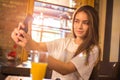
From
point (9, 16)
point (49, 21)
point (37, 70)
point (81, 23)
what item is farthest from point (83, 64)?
point (49, 21)

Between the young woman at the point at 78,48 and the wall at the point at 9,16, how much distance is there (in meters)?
2.75

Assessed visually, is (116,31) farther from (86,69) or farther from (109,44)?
(86,69)

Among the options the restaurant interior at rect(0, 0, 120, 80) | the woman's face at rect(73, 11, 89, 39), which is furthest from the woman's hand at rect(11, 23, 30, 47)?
the restaurant interior at rect(0, 0, 120, 80)

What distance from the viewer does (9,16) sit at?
166 inches

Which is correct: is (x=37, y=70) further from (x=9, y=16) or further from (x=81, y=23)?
(x=9, y=16)

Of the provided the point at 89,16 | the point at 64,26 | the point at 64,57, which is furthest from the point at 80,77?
the point at 64,26

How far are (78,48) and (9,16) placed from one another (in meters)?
3.01

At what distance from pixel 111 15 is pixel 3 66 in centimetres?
275

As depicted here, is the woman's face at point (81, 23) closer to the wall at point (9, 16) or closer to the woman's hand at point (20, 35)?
the woman's hand at point (20, 35)

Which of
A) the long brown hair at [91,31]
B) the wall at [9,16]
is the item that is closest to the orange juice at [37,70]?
the long brown hair at [91,31]

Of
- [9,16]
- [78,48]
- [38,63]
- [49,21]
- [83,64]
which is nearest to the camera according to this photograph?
[38,63]

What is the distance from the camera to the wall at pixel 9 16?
4.16m

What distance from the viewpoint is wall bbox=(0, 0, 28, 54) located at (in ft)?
13.6

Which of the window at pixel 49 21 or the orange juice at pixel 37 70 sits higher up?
the window at pixel 49 21
